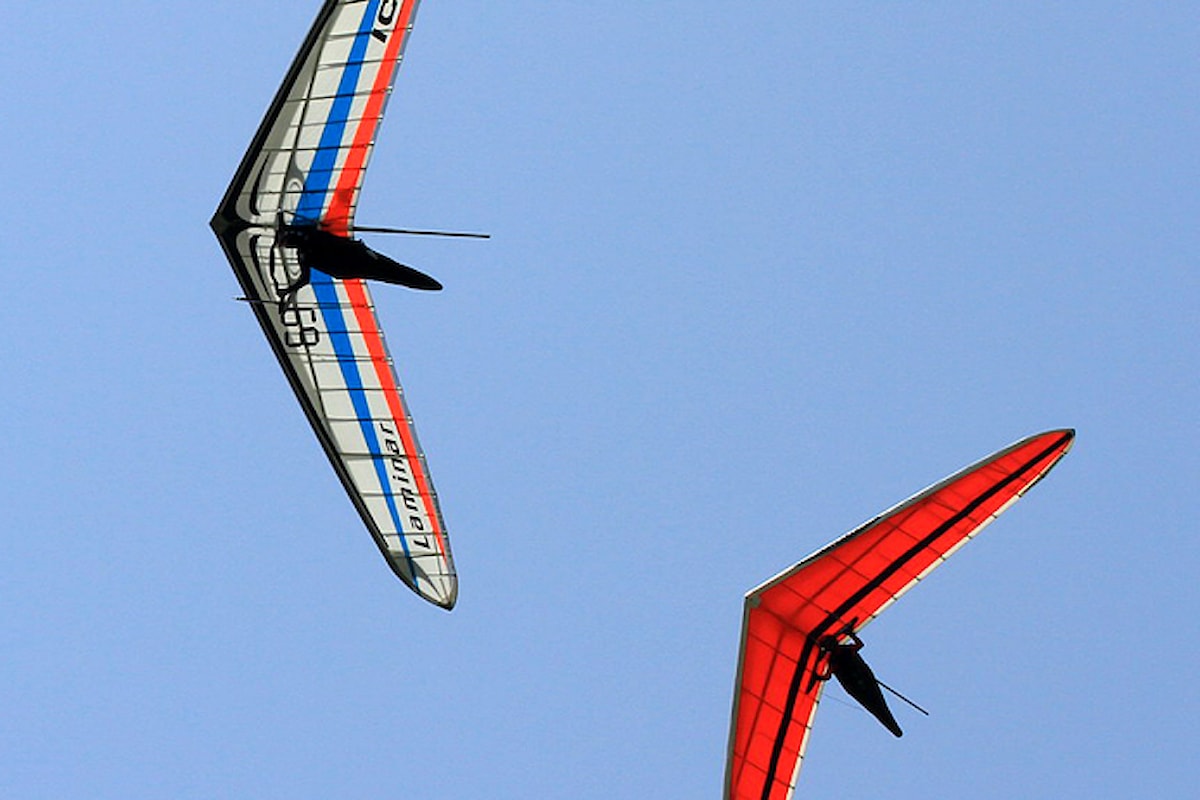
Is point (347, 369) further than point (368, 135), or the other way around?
point (347, 369)

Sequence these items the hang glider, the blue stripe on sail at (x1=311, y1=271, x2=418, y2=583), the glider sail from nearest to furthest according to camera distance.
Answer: the glider sail
the hang glider
the blue stripe on sail at (x1=311, y1=271, x2=418, y2=583)

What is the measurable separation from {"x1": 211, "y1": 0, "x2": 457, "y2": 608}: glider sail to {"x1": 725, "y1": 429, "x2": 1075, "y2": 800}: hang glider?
5.62m

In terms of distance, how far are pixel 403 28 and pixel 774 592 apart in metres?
9.95

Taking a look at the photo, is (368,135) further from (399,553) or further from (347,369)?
(399,553)

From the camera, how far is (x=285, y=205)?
Result: 2978 centimetres

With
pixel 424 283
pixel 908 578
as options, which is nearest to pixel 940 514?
pixel 908 578

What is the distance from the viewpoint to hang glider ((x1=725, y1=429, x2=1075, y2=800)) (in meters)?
29.2

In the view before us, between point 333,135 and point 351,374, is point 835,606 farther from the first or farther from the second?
point 333,135

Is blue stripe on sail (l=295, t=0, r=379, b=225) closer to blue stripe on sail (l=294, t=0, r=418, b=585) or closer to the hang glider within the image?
blue stripe on sail (l=294, t=0, r=418, b=585)

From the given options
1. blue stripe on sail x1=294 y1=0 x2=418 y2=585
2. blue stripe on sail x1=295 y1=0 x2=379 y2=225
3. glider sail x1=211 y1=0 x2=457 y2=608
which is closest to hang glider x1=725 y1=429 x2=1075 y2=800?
glider sail x1=211 y1=0 x2=457 y2=608

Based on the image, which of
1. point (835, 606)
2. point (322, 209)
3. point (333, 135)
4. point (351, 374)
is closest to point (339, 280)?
point (322, 209)

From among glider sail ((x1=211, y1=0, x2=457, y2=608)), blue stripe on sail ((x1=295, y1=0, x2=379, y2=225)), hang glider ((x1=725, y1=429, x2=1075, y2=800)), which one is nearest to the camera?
blue stripe on sail ((x1=295, y1=0, x2=379, y2=225))

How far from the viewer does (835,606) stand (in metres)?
30.5

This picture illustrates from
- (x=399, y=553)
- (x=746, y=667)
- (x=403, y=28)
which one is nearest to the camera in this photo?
(x=403, y=28)
